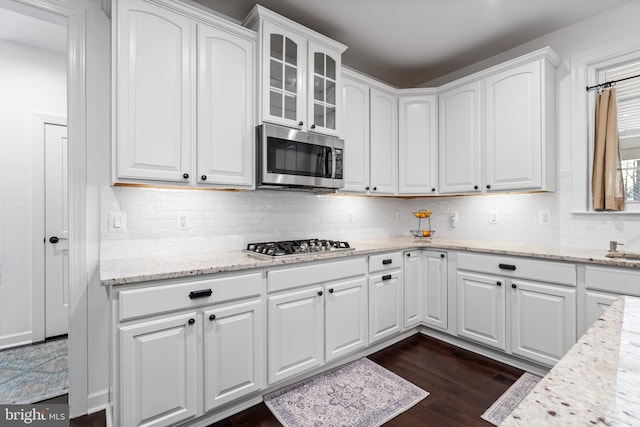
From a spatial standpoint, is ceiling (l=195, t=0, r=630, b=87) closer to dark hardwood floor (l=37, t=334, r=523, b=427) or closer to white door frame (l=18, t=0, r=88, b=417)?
white door frame (l=18, t=0, r=88, b=417)

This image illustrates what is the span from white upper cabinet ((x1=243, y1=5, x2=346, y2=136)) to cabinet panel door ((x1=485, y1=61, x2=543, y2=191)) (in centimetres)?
140

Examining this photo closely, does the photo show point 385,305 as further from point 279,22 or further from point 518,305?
point 279,22

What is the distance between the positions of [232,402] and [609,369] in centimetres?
189

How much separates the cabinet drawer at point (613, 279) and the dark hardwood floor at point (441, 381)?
86 cm

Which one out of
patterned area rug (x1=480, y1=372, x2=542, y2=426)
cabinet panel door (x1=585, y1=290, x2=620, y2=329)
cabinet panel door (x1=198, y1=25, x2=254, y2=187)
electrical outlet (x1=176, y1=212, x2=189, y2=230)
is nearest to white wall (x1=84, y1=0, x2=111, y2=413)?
electrical outlet (x1=176, y1=212, x2=189, y2=230)

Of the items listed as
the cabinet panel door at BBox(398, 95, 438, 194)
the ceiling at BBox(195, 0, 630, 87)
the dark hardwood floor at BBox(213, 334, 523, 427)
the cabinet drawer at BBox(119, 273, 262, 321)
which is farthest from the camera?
the cabinet panel door at BBox(398, 95, 438, 194)

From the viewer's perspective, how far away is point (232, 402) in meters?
1.89

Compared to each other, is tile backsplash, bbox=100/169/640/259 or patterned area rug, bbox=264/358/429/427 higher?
tile backsplash, bbox=100/169/640/259

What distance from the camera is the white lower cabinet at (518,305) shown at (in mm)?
2197

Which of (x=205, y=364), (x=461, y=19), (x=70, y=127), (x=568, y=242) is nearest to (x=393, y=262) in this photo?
(x=568, y=242)

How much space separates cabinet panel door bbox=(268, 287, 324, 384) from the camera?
6.55ft

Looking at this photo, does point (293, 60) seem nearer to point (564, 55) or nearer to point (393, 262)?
point (393, 262)

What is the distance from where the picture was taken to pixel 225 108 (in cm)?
211

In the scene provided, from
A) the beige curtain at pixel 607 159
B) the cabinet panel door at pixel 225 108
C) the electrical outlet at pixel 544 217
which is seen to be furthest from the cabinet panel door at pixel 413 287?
the cabinet panel door at pixel 225 108
